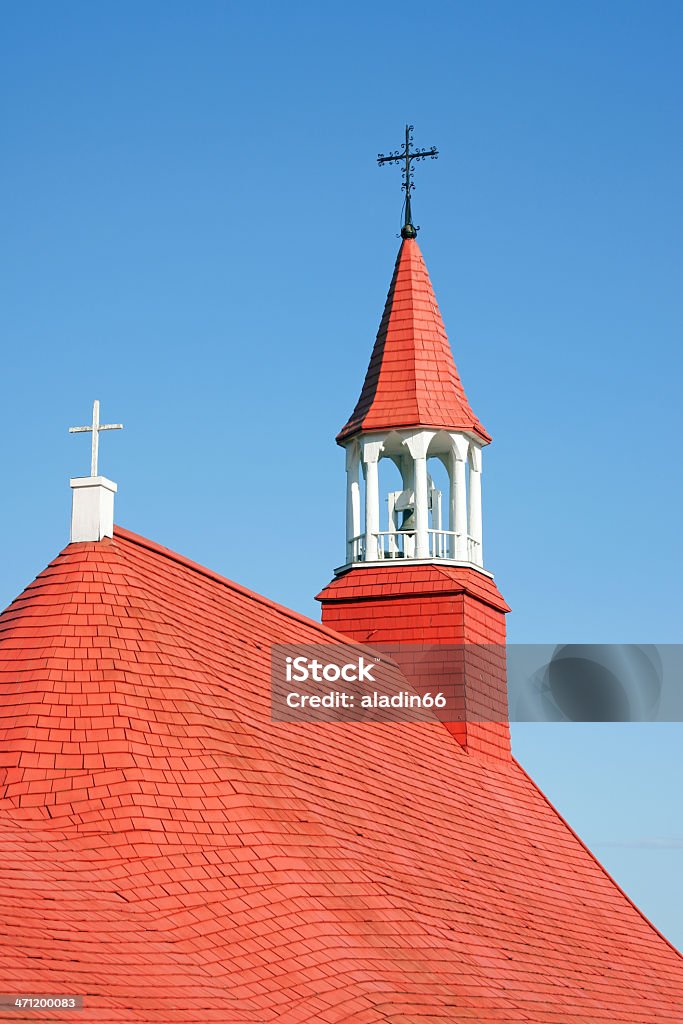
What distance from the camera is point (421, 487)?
2972 cm

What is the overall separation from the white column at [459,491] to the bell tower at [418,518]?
0.02 m

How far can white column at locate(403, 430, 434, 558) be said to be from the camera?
2964 cm

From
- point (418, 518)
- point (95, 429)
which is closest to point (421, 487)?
point (418, 518)

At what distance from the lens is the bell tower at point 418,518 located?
28969 millimetres

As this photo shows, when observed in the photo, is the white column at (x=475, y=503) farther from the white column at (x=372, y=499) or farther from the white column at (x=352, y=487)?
the white column at (x=352, y=487)

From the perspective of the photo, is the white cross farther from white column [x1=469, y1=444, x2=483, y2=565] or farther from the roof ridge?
white column [x1=469, y1=444, x2=483, y2=565]

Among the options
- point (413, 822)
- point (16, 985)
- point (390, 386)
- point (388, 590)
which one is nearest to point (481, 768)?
point (388, 590)

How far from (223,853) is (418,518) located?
12.9 metres

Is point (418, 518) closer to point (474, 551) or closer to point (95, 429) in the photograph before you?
point (474, 551)

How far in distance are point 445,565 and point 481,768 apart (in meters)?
3.72

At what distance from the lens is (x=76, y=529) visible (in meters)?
20.8

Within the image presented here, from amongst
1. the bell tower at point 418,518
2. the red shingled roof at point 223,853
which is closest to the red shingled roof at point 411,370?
the bell tower at point 418,518

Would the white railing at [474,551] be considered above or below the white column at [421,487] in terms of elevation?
below

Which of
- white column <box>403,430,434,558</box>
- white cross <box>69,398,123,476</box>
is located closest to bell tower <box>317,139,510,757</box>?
white column <box>403,430,434,558</box>
